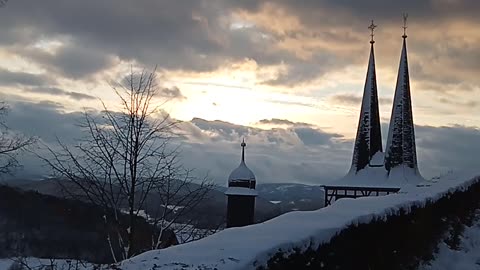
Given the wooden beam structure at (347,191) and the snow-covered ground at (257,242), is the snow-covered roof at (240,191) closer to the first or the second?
the wooden beam structure at (347,191)

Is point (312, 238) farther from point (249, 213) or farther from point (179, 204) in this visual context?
point (249, 213)

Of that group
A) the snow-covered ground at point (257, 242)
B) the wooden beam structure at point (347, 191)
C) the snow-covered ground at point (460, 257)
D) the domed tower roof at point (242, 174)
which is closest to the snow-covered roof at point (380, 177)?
the wooden beam structure at point (347, 191)

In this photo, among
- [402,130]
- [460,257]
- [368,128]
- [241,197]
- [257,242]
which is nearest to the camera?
[257,242]

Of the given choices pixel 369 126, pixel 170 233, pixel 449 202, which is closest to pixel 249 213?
pixel 369 126

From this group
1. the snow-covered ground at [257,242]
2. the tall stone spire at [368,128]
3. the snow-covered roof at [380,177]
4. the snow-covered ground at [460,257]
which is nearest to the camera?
the snow-covered ground at [257,242]

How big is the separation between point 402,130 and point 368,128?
2746mm

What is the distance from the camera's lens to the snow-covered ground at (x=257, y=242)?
3.98 meters

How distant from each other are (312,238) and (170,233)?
32.4 ft

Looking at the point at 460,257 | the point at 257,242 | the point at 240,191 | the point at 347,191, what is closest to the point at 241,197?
the point at 240,191

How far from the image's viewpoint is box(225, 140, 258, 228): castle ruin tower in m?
29.5

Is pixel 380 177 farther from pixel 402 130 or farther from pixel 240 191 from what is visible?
pixel 240 191

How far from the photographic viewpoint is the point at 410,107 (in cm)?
3722

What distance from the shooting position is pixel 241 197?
29984 millimetres

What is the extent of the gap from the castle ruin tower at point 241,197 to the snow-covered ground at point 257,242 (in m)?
21.7
